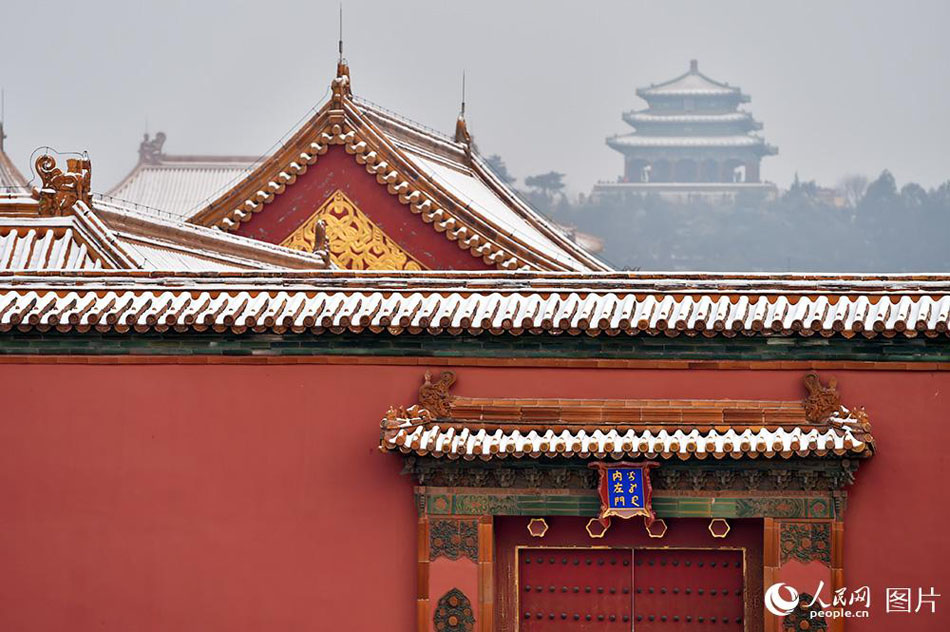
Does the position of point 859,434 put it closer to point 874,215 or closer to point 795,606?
point 795,606

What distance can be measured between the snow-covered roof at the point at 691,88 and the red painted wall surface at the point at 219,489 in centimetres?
7032

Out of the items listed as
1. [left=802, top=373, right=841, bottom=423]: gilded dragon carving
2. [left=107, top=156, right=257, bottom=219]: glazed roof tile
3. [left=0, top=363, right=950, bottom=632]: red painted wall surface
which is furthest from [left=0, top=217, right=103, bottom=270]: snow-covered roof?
[left=107, top=156, right=257, bottom=219]: glazed roof tile

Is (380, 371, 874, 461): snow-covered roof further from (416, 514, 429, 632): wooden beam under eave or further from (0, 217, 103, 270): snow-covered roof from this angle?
(0, 217, 103, 270): snow-covered roof

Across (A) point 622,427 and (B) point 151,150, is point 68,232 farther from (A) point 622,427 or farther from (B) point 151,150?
(B) point 151,150

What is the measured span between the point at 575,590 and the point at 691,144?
239 feet

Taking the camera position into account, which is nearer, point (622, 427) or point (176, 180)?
point (622, 427)

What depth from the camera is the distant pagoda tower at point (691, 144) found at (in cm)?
8038

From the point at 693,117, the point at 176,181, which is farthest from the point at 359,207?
the point at 693,117

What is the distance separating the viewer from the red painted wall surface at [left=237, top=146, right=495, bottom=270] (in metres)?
18.4

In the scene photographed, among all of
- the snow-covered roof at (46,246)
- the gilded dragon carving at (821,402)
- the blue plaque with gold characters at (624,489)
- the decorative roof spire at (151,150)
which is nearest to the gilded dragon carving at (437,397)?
the blue plaque with gold characters at (624,489)

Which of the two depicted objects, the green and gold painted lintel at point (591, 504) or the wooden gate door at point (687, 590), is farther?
the wooden gate door at point (687, 590)

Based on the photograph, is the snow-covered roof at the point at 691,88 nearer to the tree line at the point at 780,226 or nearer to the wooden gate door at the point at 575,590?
the tree line at the point at 780,226

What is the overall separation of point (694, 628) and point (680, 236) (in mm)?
69326

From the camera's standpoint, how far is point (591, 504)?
1047 centimetres
